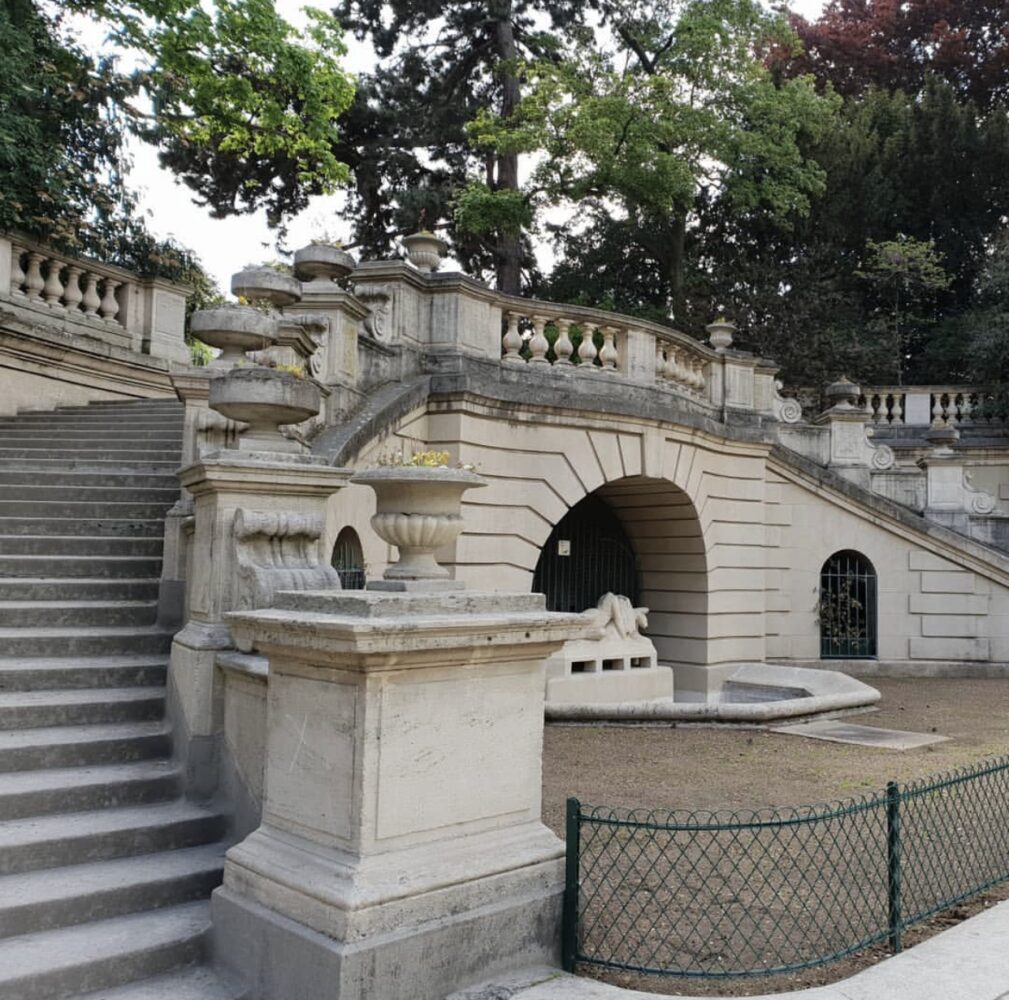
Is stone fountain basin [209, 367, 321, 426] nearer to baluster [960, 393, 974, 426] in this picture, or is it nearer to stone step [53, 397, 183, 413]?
stone step [53, 397, 183, 413]

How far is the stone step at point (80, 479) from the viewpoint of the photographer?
27.2ft

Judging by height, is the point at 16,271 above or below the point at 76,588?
above

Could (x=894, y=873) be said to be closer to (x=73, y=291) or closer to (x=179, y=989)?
(x=179, y=989)

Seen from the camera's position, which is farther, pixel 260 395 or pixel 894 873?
pixel 260 395

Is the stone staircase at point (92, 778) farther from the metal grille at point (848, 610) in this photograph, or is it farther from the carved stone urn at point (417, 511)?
the metal grille at point (848, 610)

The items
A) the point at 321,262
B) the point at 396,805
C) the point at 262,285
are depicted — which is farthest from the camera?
the point at 321,262

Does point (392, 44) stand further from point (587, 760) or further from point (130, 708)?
point (130, 708)

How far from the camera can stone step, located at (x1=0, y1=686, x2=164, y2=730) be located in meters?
5.04

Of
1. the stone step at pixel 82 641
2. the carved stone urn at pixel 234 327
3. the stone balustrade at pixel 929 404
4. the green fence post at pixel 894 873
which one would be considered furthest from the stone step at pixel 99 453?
the stone balustrade at pixel 929 404

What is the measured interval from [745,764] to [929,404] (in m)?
14.0

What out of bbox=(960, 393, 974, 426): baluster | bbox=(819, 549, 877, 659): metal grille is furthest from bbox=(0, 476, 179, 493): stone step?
bbox=(960, 393, 974, 426): baluster

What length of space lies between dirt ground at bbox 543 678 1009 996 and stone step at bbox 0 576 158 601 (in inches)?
119

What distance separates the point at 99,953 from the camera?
384cm

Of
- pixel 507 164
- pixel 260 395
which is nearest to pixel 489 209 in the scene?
pixel 507 164
